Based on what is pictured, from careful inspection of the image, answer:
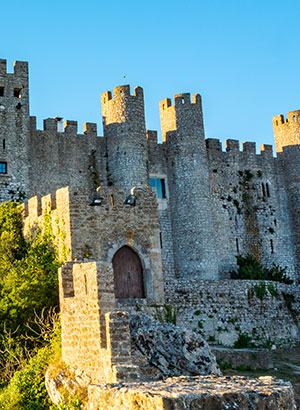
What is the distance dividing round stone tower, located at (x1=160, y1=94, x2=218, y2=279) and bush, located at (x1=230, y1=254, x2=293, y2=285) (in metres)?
1.62

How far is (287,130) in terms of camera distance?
39.9 m

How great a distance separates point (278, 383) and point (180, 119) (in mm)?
29365

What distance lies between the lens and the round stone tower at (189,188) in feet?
107

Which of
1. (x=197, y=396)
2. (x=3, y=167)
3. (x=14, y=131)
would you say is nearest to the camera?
(x=197, y=396)

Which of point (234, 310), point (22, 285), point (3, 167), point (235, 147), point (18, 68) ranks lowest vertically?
point (234, 310)

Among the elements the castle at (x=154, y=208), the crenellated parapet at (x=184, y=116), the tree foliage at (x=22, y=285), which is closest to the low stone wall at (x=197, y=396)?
the castle at (x=154, y=208)

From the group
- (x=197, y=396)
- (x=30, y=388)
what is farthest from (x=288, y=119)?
(x=197, y=396)

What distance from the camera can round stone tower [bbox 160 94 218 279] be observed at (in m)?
32.7

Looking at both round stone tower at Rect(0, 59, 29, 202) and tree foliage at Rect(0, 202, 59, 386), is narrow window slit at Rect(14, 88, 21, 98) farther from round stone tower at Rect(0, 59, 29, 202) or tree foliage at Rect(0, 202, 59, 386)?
tree foliage at Rect(0, 202, 59, 386)

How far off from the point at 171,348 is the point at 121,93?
20.0 m

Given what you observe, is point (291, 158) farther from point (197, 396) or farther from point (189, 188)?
point (197, 396)

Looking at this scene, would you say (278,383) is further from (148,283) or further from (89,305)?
(148,283)

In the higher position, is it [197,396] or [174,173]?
[174,173]

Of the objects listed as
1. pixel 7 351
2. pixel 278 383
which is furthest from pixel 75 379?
pixel 278 383
